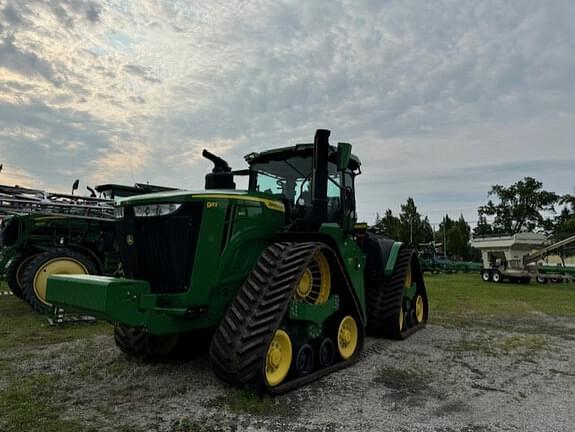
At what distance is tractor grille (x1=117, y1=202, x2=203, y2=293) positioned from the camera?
4246mm

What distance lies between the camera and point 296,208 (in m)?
5.77

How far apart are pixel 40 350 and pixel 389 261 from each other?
5.03 m

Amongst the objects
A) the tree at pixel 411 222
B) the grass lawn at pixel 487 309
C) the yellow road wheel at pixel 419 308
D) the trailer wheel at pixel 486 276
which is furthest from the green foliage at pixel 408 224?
the yellow road wheel at pixel 419 308

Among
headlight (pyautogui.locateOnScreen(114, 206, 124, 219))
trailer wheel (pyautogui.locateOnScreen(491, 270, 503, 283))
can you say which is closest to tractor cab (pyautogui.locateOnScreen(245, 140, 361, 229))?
headlight (pyautogui.locateOnScreen(114, 206, 124, 219))

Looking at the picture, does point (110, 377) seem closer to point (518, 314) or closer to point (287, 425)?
point (287, 425)

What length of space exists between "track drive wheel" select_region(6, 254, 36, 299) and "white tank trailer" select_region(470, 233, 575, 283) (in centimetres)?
2218

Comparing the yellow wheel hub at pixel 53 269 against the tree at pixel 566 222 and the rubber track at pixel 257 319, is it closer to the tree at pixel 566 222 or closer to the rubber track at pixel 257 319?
the rubber track at pixel 257 319

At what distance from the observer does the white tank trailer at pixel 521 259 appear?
23969 mm

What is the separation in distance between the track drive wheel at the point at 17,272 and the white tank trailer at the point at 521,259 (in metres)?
22.2

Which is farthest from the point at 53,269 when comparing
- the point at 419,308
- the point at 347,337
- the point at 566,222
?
the point at 566,222

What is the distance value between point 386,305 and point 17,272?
7971 millimetres

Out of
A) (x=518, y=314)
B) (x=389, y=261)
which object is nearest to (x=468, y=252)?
(x=518, y=314)

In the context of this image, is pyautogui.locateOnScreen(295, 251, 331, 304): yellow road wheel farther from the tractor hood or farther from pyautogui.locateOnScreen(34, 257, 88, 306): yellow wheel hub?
pyautogui.locateOnScreen(34, 257, 88, 306): yellow wheel hub

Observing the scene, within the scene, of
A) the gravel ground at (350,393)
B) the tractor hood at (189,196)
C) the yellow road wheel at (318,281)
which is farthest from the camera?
the yellow road wheel at (318,281)
